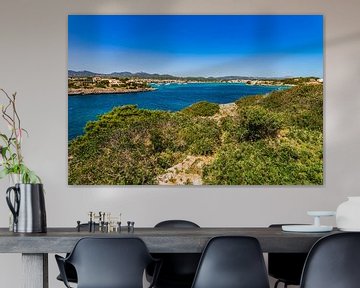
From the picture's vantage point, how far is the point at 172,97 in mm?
5887

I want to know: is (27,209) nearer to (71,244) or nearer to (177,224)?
(71,244)

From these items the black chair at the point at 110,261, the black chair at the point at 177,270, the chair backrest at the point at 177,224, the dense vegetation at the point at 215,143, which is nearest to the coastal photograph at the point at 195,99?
the dense vegetation at the point at 215,143

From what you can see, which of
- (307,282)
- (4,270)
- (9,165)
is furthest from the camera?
(4,270)

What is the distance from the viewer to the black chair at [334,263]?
345cm

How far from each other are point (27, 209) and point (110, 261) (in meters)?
0.55

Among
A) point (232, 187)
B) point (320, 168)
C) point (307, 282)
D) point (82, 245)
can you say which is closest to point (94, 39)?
point (232, 187)

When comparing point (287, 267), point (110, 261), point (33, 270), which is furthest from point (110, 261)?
point (287, 267)

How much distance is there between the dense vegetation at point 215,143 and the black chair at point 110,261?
2264 millimetres

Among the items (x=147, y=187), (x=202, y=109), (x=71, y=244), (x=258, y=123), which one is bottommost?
(x=71, y=244)

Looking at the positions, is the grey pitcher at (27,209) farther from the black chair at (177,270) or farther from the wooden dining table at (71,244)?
the black chair at (177,270)

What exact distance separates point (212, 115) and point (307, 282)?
2.57 metres

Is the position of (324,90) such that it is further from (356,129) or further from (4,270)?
(4,270)

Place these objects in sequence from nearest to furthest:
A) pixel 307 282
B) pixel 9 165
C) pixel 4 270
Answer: pixel 307 282 < pixel 9 165 < pixel 4 270

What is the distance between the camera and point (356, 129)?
5867 mm
